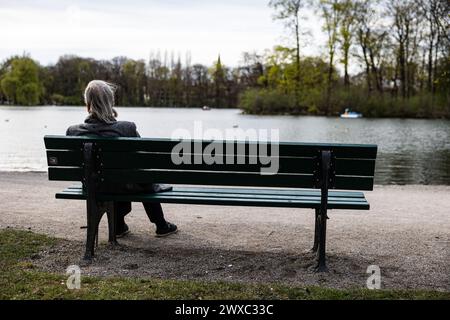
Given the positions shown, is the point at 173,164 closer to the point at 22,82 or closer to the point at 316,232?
the point at 316,232

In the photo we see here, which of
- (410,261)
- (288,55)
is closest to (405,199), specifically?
(410,261)

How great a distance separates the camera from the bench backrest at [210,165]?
4941 millimetres

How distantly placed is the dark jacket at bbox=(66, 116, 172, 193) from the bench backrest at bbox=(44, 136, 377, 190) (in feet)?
0.69

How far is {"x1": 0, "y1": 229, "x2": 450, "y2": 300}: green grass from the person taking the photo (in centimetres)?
400

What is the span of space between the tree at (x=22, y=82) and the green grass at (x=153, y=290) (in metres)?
108

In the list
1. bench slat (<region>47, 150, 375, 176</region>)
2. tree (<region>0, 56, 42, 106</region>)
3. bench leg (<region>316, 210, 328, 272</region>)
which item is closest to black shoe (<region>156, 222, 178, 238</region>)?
bench slat (<region>47, 150, 375, 176</region>)

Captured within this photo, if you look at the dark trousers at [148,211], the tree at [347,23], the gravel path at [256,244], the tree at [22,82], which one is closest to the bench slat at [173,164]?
the gravel path at [256,244]

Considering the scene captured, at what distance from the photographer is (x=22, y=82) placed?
10894 centimetres

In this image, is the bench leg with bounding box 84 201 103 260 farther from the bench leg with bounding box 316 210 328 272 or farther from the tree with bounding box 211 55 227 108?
the tree with bounding box 211 55 227 108

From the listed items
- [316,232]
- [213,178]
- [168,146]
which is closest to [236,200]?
[213,178]

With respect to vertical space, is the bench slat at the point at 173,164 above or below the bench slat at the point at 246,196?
above

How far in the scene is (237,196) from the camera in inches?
212

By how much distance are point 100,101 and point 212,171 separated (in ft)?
4.34

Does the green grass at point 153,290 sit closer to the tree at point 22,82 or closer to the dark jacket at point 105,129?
the dark jacket at point 105,129
